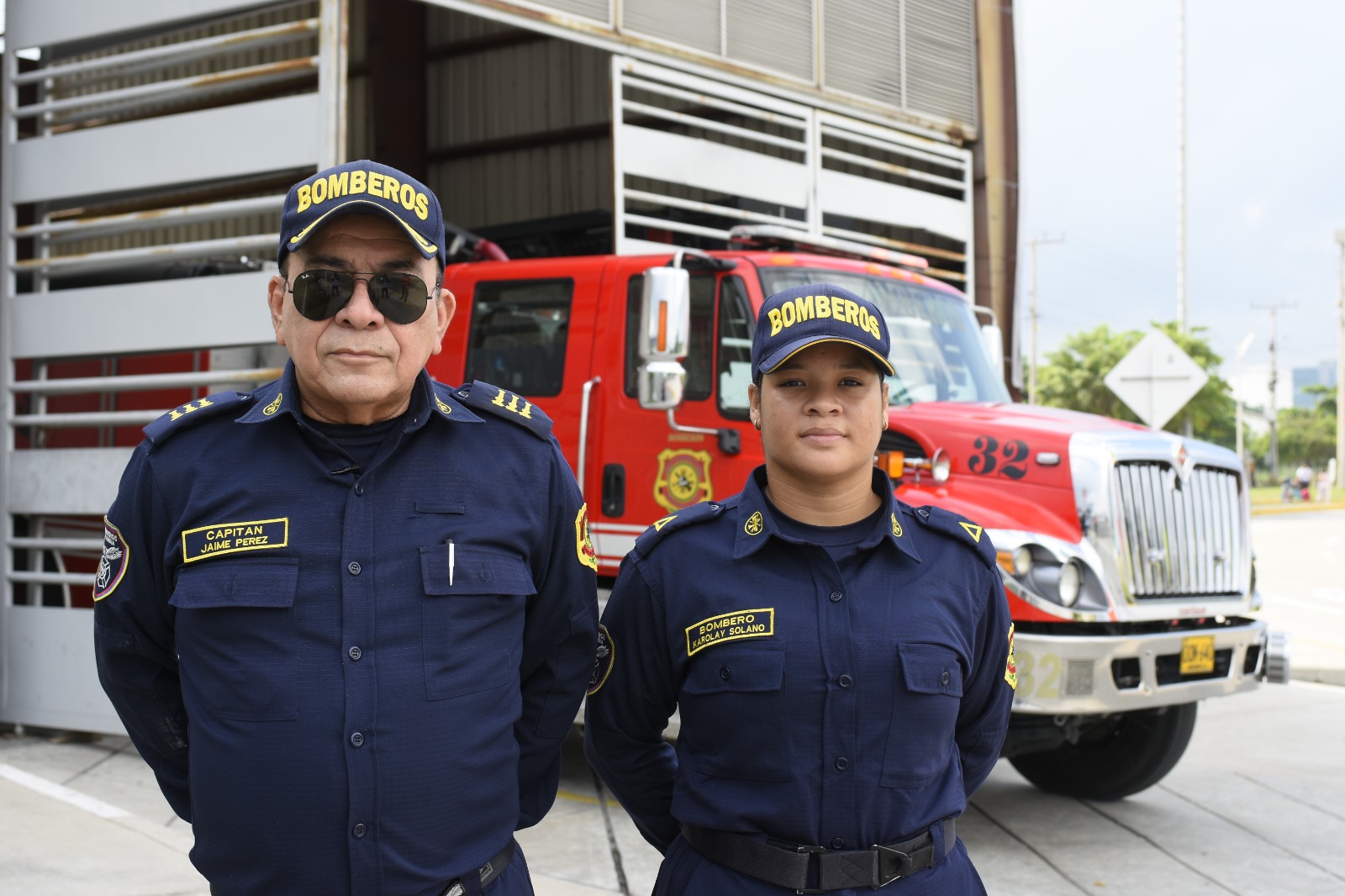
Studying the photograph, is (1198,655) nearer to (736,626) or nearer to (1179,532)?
(1179,532)

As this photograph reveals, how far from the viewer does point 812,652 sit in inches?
84.9

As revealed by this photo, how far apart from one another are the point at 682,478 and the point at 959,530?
3.14 metres

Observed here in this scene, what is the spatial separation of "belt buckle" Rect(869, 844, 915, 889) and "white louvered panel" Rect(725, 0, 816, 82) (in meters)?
7.02

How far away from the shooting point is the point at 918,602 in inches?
87.0

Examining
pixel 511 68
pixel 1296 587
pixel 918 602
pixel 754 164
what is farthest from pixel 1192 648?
pixel 1296 587

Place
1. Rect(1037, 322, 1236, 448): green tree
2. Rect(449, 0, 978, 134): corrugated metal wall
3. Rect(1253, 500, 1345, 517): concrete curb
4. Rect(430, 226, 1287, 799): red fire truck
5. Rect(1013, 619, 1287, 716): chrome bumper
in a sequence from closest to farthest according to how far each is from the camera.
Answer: Rect(1013, 619, 1287, 716): chrome bumper → Rect(430, 226, 1287, 799): red fire truck → Rect(449, 0, 978, 134): corrugated metal wall → Rect(1253, 500, 1345, 517): concrete curb → Rect(1037, 322, 1236, 448): green tree

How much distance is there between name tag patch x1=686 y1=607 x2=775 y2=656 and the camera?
2186mm

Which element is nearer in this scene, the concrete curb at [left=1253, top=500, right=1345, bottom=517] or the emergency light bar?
the emergency light bar

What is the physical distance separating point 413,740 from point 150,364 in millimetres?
5281

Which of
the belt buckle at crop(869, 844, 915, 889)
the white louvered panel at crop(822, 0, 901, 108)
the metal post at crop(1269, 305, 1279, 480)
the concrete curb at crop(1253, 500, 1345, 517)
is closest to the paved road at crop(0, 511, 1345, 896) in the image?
the belt buckle at crop(869, 844, 915, 889)

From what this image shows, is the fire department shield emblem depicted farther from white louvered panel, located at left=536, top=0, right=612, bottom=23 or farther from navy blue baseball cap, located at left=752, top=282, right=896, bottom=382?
white louvered panel, located at left=536, top=0, right=612, bottom=23

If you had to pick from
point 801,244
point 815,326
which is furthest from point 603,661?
point 801,244

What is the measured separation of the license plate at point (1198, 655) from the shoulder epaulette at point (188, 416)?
13.0ft

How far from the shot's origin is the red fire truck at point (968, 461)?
472 cm
